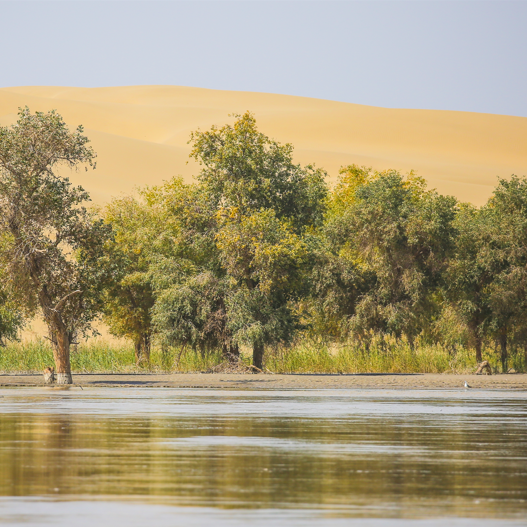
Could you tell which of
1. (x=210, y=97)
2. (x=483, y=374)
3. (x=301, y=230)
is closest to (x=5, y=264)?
(x=301, y=230)

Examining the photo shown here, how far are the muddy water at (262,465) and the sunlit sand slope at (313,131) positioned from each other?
105644mm

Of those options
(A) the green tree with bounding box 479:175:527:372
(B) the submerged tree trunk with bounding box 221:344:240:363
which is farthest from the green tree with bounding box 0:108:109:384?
(A) the green tree with bounding box 479:175:527:372

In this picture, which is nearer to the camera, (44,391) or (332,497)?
(332,497)

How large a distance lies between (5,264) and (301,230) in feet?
42.7

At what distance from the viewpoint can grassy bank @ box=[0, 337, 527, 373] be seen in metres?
38.6

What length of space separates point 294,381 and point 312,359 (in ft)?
16.2

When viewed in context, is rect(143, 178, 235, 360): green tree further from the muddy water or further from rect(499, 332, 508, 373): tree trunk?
the muddy water

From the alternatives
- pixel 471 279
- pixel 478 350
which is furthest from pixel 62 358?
→ pixel 478 350

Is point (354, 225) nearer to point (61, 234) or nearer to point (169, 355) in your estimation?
point (169, 355)

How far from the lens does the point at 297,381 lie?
3475 cm

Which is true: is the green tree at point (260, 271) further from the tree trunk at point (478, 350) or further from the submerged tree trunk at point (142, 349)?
the tree trunk at point (478, 350)

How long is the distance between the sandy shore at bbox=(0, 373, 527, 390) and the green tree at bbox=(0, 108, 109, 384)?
2605 mm

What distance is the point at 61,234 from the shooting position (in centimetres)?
3256

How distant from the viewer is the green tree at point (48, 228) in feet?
104
